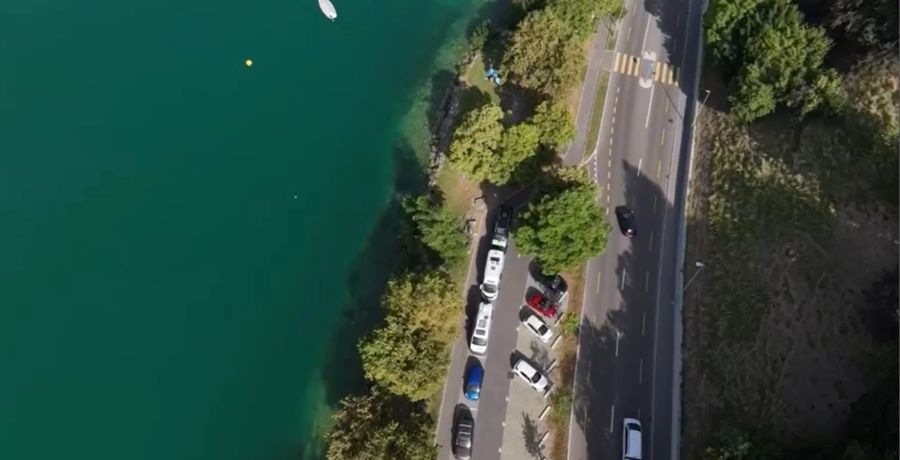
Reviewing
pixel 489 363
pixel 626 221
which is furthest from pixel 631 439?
pixel 626 221

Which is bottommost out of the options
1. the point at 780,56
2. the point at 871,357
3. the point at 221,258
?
the point at 871,357

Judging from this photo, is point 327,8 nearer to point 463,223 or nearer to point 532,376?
point 463,223

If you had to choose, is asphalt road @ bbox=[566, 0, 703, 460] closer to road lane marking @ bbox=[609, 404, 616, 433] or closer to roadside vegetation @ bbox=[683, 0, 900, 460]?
road lane marking @ bbox=[609, 404, 616, 433]

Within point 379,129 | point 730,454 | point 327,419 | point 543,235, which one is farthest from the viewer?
point 379,129

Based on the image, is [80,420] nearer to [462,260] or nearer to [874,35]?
[462,260]

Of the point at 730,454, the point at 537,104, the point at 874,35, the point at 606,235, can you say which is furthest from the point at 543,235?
the point at 874,35
